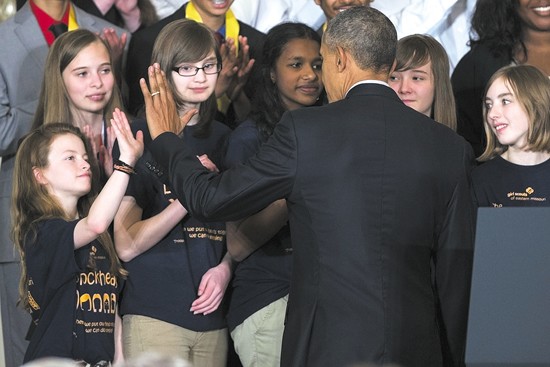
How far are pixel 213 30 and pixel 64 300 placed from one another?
1.66 meters

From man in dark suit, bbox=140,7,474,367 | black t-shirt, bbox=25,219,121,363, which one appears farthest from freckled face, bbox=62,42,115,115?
man in dark suit, bbox=140,7,474,367

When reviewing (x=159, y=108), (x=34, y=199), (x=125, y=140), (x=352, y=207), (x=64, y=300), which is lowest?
(x=64, y=300)

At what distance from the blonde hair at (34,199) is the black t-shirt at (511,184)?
129 centimetres

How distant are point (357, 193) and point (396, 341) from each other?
43cm

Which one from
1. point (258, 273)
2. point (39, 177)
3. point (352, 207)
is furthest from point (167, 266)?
point (352, 207)

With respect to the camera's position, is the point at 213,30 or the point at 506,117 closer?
the point at 506,117

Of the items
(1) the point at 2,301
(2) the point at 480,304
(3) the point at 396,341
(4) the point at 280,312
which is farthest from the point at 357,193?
(1) the point at 2,301

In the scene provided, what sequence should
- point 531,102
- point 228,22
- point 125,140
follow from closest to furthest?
point 125,140
point 531,102
point 228,22

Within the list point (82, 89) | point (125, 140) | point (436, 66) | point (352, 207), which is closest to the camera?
point (352, 207)

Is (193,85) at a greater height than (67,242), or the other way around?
(193,85)

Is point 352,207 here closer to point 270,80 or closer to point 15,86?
point 270,80

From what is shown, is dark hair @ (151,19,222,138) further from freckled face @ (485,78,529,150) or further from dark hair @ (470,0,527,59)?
dark hair @ (470,0,527,59)

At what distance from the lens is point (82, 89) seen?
4082 millimetres

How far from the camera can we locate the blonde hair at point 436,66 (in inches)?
165
